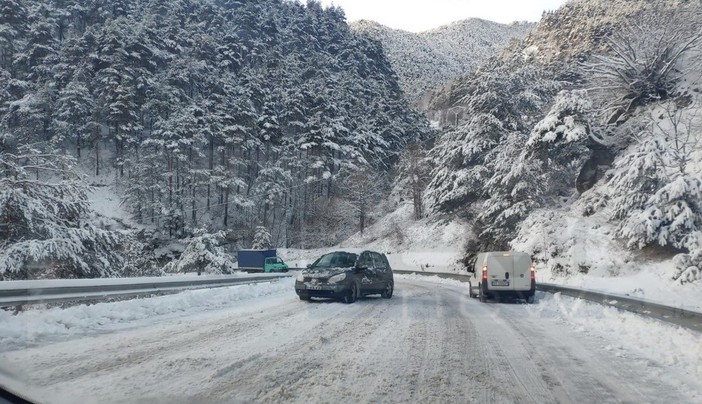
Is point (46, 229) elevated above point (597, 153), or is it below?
below

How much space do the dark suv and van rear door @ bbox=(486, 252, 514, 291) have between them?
3652mm

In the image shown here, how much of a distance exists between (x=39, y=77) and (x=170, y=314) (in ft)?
197

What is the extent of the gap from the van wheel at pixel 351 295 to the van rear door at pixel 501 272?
500 centimetres

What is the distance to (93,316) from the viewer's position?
9.71 metres

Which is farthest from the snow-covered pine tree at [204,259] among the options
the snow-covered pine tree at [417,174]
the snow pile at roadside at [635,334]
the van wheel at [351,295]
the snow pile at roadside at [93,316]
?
the snow-covered pine tree at [417,174]

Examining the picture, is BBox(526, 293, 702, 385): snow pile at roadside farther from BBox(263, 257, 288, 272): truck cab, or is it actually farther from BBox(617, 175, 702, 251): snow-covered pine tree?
BBox(263, 257, 288, 272): truck cab

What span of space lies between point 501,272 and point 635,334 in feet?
23.1

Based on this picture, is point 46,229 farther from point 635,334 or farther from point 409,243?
point 409,243

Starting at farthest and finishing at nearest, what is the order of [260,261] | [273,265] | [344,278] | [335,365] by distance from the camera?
[260,261] → [273,265] → [344,278] → [335,365]

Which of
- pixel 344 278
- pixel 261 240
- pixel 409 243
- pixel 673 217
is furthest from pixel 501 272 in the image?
pixel 261 240

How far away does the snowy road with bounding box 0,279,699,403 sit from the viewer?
203 inches

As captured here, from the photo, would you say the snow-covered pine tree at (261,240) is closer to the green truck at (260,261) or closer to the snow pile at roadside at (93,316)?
the green truck at (260,261)

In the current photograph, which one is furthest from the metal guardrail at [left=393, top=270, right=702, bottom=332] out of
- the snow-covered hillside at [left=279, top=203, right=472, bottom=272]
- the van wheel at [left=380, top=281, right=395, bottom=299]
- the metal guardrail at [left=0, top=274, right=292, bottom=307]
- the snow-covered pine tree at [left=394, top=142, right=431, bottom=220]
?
the snow-covered pine tree at [left=394, top=142, right=431, bottom=220]

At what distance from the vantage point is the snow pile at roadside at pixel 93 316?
7851mm
